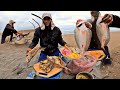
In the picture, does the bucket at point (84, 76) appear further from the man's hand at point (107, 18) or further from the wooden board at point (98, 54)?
the man's hand at point (107, 18)

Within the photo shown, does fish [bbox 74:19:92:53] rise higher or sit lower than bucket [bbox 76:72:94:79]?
higher

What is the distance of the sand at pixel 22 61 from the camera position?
414 centimetres

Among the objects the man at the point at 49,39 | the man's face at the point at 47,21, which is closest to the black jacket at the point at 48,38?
the man at the point at 49,39

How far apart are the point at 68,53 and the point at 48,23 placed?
51 centimetres

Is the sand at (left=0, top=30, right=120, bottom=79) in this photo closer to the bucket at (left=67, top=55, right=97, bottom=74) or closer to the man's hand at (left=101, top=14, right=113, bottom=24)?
the bucket at (left=67, top=55, right=97, bottom=74)

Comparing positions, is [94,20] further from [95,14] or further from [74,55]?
[74,55]

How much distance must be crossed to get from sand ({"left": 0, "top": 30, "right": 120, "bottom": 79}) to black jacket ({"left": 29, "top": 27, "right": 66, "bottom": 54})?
38 centimetres

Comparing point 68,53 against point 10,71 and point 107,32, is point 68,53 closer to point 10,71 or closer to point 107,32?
point 107,32

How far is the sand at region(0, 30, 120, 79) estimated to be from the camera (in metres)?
4.14

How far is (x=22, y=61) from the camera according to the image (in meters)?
4.89

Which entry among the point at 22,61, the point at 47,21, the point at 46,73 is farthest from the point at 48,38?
the point at 22,61

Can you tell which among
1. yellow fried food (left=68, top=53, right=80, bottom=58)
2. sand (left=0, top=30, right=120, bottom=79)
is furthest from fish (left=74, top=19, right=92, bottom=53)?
sand (left=0, top=30, right=120, bottom=79)

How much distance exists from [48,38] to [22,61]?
1155mm
